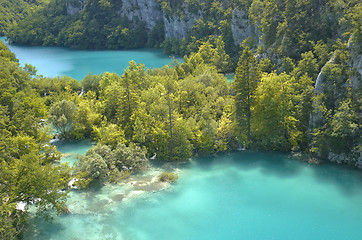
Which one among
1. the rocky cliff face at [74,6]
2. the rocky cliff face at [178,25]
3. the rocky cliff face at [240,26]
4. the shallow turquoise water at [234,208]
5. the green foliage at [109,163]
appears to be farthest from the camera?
the rocky cliff face at [74,6]

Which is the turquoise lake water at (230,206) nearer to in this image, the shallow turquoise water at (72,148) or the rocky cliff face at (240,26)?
the shallow turquoise water at (72,148)

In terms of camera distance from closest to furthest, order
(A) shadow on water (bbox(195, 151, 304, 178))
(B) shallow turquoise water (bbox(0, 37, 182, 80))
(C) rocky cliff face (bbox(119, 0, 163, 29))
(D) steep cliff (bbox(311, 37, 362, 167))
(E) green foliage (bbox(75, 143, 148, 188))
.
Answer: (E) green foliage (bbox(75, 143, 148, 188)), (D) steep cliff (bbox(311, 37, 362, 167)), (A) shadow on water (bbox(195, 151, 304, 178)), (B) shallow turquoise water (bbox(0, 37, 182, 80)), (C) rocky cliff face (bbox(119, 0, 163, 29))

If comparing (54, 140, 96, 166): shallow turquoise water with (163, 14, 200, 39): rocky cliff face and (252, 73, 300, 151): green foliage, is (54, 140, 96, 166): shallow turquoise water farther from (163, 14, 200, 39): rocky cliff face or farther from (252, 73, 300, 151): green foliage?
(163, 14, 200, 39): rocky cliff face

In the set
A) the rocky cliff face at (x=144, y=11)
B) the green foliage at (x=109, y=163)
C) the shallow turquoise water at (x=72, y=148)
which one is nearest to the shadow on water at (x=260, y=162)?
the green foliage at (x=109, y=163)

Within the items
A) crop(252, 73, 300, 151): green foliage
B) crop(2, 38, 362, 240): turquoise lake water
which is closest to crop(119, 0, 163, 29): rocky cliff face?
crop(252, 73, 300, 151): green foliage

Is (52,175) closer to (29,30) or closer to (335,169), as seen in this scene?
(335,169)

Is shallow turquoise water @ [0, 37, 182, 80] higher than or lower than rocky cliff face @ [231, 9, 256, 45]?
lower
